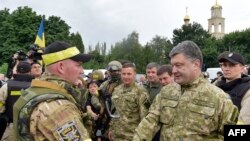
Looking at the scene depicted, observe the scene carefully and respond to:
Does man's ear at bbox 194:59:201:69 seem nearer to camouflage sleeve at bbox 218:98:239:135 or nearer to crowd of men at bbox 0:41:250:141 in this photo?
crowd of men at bbox 0:41:250:141

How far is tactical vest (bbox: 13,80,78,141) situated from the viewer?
2480 millimetres

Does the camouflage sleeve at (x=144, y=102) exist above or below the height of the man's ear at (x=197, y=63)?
below

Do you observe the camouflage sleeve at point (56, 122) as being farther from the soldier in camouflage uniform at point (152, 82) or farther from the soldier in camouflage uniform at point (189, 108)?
the soldier in camouflage uniform at point (152, 82)

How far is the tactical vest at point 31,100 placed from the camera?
2480mm

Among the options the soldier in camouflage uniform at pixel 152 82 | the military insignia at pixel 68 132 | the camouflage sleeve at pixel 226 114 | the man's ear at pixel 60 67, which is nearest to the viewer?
the military insignia at pixel 68 132

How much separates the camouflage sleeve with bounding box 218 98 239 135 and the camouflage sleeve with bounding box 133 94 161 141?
2.17 ft

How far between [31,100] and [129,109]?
329 cm

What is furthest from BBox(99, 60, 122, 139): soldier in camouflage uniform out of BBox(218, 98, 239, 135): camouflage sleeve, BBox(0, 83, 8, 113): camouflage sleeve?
BBox(218, 98, 239, 135): camouflage sleeve

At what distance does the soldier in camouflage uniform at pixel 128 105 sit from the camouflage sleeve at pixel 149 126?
177 centimetres

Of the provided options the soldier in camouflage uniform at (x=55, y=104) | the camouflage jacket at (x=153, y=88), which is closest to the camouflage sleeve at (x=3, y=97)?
the camouflage jacket at (x=153, y=88)

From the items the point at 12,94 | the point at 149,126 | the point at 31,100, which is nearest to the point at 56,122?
the point at 31,100

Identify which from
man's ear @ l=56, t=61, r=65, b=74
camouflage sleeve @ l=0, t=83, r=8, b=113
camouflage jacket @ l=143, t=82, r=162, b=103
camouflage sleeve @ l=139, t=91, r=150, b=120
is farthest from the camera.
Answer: camouflage jacket @ l=143, t=82, r=162, b=103

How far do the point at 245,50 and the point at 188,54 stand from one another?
5764cm

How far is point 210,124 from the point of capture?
130 inches
